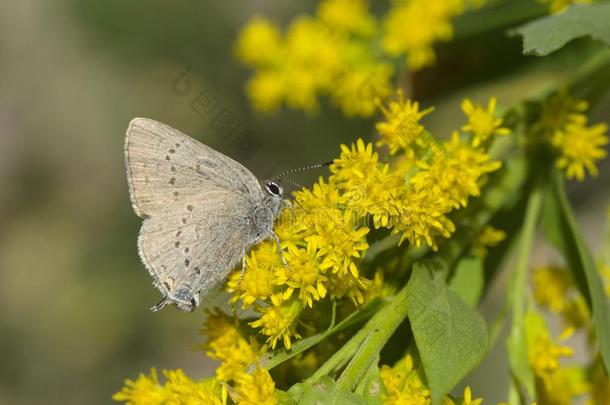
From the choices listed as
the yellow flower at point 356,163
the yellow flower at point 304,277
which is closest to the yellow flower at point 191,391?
the yellow flower at point 304,277

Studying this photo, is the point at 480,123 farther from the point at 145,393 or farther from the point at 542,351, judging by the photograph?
the point at 145,393

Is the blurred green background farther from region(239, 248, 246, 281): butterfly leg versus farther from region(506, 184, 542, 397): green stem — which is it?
region(239, 248, 246, 281): butterfly leg

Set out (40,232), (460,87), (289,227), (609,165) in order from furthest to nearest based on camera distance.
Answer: (40,232) < (609,165) < (460,87) < (289,227)

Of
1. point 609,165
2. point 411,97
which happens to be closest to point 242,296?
point 411,97

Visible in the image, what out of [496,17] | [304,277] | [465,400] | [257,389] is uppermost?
[496,17]

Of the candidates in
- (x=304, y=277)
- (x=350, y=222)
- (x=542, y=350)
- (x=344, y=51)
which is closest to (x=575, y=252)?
(x=542, y=350)

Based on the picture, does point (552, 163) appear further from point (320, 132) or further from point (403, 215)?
point (320, 132)

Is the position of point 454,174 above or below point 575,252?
above
